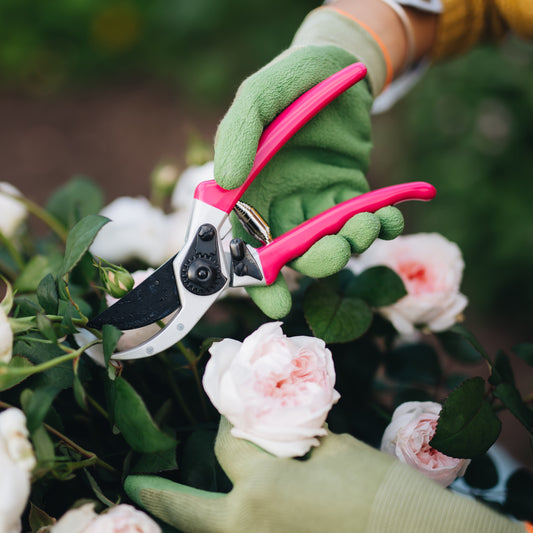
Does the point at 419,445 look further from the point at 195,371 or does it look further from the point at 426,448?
the point at 195,371

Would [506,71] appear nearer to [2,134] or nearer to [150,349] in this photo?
[150,349]

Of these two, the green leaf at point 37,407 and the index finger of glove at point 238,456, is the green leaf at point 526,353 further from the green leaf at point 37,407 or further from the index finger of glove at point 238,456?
the green leaf at point 37,407

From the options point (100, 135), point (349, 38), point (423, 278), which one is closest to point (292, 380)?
point (423, 278)

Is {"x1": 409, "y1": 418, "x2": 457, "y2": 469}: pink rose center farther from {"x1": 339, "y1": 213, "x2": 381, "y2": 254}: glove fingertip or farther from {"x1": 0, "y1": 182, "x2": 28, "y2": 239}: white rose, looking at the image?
{"x1": 0, "y1": 182, "x2": 28, "y2": 239}: white rose

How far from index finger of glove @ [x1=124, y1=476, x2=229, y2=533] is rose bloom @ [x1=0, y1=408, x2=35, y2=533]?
0.08 m

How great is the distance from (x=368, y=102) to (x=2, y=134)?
1.97 metres

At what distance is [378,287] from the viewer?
526 mm

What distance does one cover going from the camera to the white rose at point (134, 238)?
0.58 metres

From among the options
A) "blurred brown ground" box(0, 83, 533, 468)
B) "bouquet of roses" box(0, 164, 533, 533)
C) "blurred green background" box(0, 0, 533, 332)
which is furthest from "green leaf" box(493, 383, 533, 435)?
"blurred brown ground" box(0, 83, 533, 468)

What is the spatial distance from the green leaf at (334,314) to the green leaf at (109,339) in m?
0.17

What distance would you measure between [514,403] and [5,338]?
15.4 inches

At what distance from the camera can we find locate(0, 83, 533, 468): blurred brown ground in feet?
6.65

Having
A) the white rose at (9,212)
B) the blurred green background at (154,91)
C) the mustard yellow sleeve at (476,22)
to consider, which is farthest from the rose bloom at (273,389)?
the blurred green background at (154,91)

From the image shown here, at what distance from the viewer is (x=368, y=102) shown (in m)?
0.55
